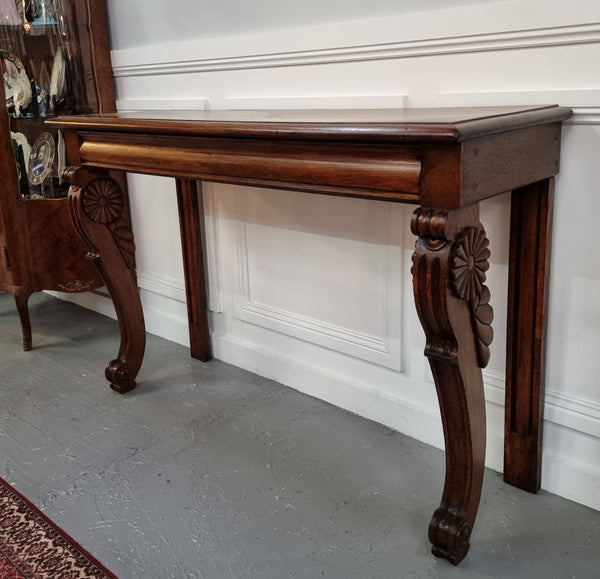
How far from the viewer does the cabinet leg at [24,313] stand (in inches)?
102

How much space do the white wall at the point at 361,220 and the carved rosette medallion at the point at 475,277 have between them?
0.30 meters

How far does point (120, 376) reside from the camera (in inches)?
88.4

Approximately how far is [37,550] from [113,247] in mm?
953

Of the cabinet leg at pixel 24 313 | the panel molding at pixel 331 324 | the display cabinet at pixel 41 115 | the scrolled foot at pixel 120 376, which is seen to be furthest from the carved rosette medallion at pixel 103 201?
the cabinet leg at pixel 24 313

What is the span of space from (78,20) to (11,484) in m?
1.67

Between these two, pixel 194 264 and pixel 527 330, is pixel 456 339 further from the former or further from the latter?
pixel 194 264

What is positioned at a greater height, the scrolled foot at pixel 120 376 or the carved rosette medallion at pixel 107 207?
the carved rosette medallion at pixel 107 207

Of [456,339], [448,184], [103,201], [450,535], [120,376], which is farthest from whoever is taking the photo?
[120,376]

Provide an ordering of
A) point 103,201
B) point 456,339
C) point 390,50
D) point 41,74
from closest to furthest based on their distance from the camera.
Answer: point 456,339 → point 390,50 → point 103,201 → point 41,74

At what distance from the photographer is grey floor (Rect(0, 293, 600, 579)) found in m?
1.43

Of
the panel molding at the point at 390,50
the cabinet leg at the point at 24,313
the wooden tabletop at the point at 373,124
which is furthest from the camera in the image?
the cabinet leg at the point at 24,313

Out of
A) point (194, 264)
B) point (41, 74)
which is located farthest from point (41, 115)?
point (194, 264)

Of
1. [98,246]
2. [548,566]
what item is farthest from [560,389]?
[98,246]

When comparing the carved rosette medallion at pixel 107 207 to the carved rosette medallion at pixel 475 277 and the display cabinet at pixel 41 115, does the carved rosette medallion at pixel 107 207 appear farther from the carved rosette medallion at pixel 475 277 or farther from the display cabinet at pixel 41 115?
the carved rosette medallion at pixel 475 277
